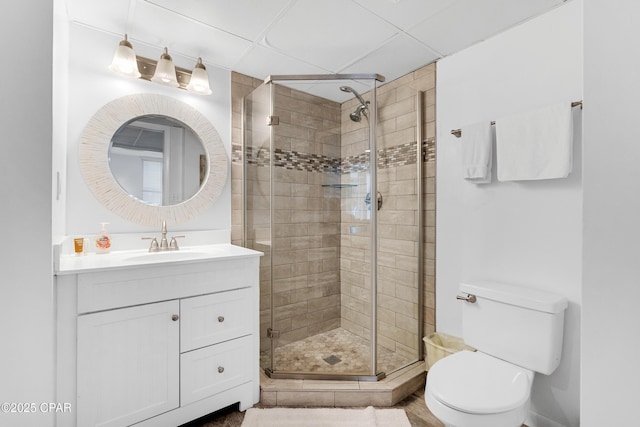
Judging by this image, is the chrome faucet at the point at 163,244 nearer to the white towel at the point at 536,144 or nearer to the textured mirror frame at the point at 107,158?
the textured mirror frame at the point at 107,158

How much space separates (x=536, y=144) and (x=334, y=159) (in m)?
1.24

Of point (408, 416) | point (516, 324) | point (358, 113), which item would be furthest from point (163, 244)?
point (516, 324)

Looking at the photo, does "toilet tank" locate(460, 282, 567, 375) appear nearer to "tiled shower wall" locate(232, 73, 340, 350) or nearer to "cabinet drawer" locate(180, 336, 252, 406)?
"tiled shower wall" locate(232, 73, 340, 350)

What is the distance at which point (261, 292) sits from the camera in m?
2.08

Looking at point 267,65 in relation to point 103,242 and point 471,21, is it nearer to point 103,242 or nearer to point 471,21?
point 471,21

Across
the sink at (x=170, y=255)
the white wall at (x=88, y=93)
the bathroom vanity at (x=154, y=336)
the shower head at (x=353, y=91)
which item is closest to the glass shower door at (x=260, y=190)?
the bathroom vanity at (x=154, y=336)

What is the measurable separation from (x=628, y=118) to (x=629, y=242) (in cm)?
38

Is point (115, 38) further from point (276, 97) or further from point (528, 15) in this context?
point (528, 15)

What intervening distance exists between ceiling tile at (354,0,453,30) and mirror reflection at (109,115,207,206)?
1406mm

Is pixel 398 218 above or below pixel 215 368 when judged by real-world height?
above

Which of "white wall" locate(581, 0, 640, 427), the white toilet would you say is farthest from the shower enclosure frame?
"white wall" locate(581, 0, 640, 427)

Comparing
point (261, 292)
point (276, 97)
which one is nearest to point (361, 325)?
point (261, 292)

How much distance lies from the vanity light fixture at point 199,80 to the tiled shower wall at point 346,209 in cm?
27

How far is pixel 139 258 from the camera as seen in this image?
171cm
